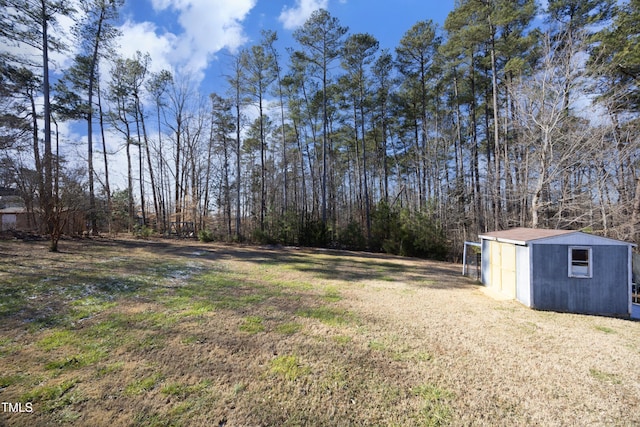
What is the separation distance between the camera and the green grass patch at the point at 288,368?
2.79m

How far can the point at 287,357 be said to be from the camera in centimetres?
314

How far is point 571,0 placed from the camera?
10.7 metres

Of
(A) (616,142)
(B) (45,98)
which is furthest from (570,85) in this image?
(B) (45,98)

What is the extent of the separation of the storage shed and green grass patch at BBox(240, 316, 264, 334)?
6.23 m

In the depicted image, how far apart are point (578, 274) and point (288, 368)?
279 inches

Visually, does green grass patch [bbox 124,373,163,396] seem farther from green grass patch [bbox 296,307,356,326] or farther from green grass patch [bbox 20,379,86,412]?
green grass patch [bbox 296,307,356,326]

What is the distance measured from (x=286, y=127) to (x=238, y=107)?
14.9ft

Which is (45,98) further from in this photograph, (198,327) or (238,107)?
(198,327)

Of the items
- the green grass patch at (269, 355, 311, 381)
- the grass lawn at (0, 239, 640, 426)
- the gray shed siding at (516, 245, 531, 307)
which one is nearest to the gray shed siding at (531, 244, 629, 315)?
the gray shed siding at (516, 245, 531, 307)

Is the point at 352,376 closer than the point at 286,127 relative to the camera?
Yes

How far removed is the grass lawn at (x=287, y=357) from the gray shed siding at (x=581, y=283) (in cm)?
48

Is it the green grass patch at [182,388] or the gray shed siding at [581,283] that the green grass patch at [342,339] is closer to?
the green grass patch at [182,388]

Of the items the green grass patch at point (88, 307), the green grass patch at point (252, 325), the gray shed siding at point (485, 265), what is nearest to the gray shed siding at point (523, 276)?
the gray shed siding at point (485, 265)

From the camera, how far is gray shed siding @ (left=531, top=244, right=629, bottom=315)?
18.7ft
